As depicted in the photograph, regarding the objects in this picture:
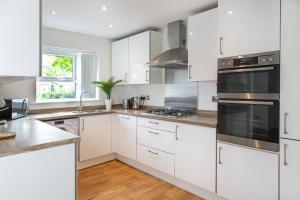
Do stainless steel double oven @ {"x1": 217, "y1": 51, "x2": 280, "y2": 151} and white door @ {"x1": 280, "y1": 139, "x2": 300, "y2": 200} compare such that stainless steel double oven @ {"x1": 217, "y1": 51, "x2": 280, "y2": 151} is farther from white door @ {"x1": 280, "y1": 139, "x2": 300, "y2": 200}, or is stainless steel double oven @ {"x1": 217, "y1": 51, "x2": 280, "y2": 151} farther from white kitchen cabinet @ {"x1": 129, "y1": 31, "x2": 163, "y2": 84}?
white kitchen cabinet @ {"x1": 129, "y1": 31, "x2": 163, "y2": 84}

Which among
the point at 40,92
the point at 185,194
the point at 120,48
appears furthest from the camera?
the point at 120,48

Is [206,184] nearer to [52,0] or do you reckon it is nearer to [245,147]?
[245,147]

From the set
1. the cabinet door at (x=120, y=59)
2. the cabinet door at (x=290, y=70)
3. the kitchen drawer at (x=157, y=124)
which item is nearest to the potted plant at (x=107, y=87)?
the cabinet door at (x=120, y=59)

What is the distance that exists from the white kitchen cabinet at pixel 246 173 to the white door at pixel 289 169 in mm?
45

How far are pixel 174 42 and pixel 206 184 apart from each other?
2.01m

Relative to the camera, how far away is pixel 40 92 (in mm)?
3492

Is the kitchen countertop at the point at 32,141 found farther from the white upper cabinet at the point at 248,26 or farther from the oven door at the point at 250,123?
the white upper cabinet at the point at 248,26

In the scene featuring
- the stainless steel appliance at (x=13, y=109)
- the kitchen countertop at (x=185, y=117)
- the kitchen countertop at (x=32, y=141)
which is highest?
the stainless steel appliance at (x=13, y=109)

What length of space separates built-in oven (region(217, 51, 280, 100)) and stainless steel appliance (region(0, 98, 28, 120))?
8.15ft

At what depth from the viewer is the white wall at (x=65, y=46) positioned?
125 inches

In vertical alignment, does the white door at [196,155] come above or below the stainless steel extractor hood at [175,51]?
below

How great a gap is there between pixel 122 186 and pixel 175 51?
199cm

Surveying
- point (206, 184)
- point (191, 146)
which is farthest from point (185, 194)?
point (191, 146)

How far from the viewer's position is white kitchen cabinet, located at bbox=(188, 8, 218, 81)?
95.1 inches
